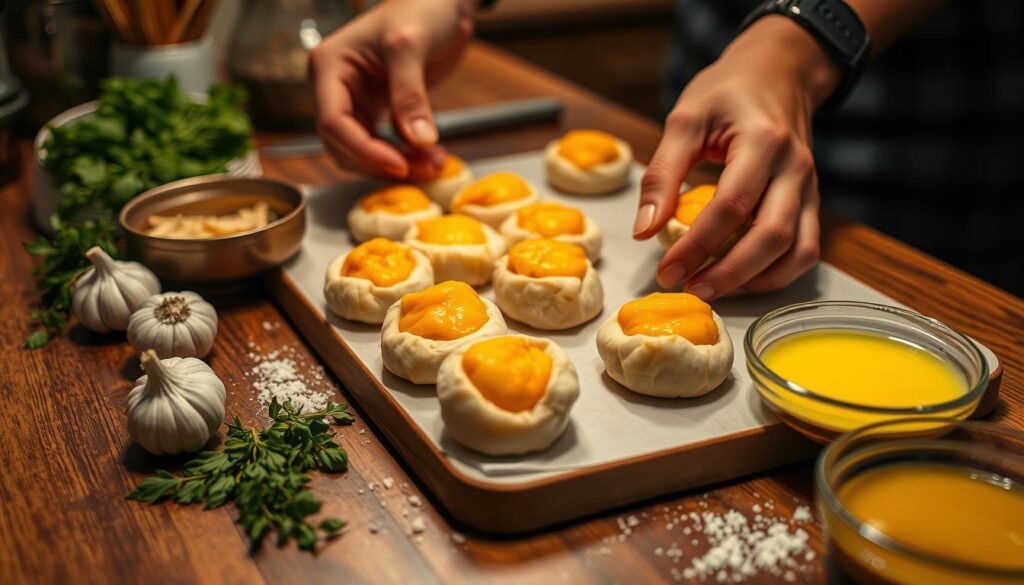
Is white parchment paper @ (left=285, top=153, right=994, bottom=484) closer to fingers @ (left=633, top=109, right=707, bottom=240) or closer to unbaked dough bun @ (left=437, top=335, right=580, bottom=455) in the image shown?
unbaked dough bun @ (left=437, top=335, right=580, bottom=455)

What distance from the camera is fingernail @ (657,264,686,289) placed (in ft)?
6.28

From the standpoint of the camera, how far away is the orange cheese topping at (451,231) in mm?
2090

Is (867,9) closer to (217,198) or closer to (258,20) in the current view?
(217,198)

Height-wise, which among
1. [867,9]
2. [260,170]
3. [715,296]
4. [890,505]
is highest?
[867,9]

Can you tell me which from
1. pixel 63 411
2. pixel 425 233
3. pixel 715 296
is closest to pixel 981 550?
pixel 715 296

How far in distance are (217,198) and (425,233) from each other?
0.52m

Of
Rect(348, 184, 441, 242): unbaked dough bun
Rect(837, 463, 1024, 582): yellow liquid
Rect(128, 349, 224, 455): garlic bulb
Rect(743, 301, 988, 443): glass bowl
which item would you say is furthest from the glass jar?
Rect(837, 463, 1024, 582): yellow liquid

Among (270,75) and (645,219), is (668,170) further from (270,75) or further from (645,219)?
(270,75)

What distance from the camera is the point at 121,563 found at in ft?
4.32

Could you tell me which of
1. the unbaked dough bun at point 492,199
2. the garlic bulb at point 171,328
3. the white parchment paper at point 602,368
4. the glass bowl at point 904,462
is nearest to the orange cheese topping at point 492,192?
the unbaked dough bun at point 492,199

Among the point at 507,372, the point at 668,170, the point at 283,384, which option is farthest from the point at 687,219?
the point at 283,384

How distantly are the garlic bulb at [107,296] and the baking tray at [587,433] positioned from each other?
1.06 feet

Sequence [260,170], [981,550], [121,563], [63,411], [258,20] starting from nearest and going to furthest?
[981,550], [121,563], [63,411], [260,170], [258,20]

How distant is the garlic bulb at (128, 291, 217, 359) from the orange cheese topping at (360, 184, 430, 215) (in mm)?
631
